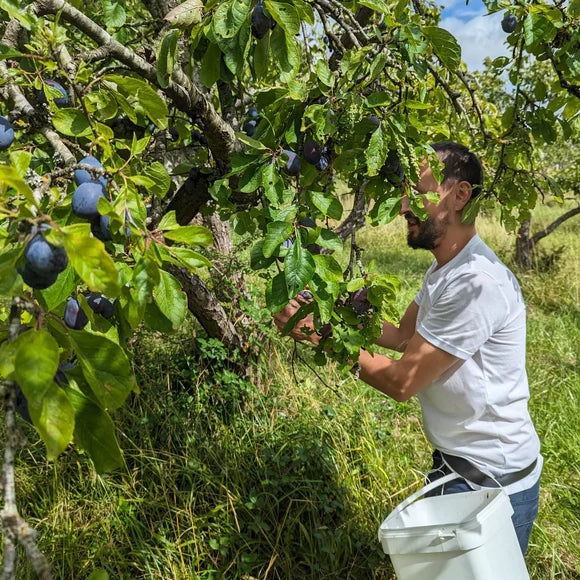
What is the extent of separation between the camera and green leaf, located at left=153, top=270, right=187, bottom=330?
84 cm

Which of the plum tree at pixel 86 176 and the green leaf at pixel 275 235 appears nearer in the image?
the plum tree at pixel 86 176

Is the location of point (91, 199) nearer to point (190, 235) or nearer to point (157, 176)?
point (190, 235)

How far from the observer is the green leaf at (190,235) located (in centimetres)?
83

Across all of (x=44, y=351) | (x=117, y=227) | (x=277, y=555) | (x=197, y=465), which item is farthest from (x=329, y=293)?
(x=197, y=465)

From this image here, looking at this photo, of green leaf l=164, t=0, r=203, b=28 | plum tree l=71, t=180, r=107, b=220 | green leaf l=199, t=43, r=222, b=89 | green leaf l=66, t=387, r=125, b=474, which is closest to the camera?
green leaf l=66, t=387, r=125, b=474

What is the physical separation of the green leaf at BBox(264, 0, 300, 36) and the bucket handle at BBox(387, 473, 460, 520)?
1211 millimetres

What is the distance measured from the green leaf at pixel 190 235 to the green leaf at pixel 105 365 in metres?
0.22

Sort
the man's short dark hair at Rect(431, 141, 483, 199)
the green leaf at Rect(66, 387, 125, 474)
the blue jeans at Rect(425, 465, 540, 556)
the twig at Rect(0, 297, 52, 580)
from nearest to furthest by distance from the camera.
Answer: the twig at Rect(0, 297, 52, 580) → the green leaf at Rect(66, 387, 125, 474) → the blue jeans at Rect(425, 465, 540, 556) → the man's short dark hair at Rect(431, 141, 483, 199)

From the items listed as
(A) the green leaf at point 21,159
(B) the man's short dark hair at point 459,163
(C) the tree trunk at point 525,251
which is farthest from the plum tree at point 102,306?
(C) the tree trunk at point 525,251

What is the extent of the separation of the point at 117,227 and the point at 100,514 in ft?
6.13

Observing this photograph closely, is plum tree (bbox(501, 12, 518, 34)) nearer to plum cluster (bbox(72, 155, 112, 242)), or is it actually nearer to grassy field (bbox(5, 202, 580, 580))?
grassy field (bbox(5, 202, 580, 580))

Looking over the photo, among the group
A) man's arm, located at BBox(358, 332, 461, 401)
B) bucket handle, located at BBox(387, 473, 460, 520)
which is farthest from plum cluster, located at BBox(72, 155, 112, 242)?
bucket handle, located at BBox(387, 473, 460, 520)

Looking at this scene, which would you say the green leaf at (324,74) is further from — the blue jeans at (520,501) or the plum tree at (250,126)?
the blue jeans at (520,501)

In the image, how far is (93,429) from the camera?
669 millimetres
